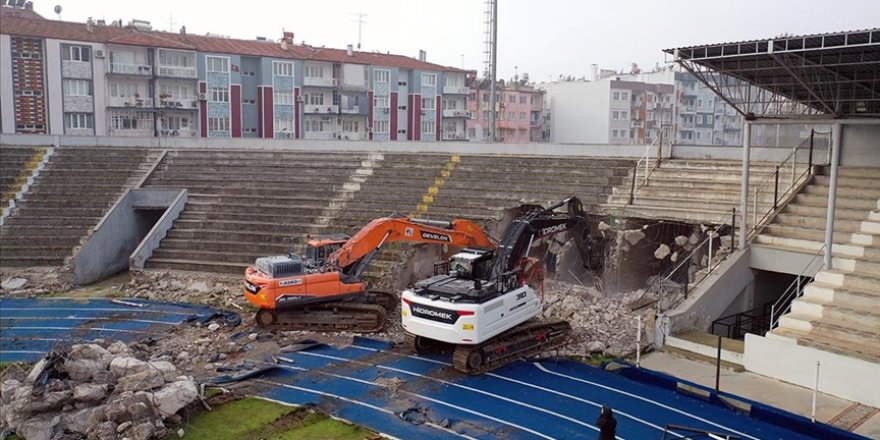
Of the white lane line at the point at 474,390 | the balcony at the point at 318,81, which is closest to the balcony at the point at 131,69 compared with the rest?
the balcony at the point at 318,81

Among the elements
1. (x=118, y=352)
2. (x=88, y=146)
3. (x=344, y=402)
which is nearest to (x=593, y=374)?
(x=344, y=402)

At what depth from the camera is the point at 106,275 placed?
81.5 feet

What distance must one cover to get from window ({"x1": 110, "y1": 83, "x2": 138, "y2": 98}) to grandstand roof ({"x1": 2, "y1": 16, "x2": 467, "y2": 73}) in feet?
8.95

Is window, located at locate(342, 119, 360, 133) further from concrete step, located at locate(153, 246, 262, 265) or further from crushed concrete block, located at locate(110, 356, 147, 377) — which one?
crushed concrete block, located at locate(110, 356, 147, 377)

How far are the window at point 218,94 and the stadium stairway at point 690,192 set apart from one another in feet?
114

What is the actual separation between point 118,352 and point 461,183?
1378cm

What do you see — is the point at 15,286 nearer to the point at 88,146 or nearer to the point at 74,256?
the point at 74,256

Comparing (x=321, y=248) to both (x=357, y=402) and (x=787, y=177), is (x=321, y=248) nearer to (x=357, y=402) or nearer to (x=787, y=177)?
(x=357, y=402)

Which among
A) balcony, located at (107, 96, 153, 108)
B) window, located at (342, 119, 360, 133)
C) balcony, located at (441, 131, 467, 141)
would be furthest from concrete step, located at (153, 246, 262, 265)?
balcony, located at (441, 131, 467, 141)

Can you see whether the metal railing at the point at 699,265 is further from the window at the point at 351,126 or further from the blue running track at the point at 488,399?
the window at the point at 351,126

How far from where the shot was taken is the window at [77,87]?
149 feet

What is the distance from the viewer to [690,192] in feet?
71.3

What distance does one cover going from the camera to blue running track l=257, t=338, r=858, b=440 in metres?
12.0

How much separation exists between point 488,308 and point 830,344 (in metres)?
6.50
